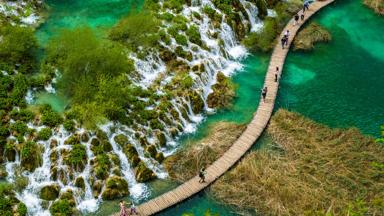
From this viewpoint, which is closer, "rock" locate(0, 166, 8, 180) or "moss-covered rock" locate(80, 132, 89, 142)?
"rock" locate(0, 166, 8, 180)

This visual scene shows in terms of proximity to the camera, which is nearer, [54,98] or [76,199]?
[76,199]

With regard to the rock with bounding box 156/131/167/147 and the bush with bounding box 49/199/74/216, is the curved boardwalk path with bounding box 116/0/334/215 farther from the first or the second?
the bush with bounding box 49/199/74/216

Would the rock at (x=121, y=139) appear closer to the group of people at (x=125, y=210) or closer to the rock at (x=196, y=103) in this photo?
the group of people at (x=125, y=210)

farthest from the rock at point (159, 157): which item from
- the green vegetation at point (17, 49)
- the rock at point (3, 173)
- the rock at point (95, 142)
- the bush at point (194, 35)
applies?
the bush at point (194, 35)

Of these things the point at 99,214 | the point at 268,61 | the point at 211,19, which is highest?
the point at 211,19

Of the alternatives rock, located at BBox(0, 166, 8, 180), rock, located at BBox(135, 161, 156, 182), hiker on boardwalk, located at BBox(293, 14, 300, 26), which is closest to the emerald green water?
rock, located at BBox(135, 161, 156, 182)

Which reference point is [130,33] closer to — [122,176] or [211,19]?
[211,19]

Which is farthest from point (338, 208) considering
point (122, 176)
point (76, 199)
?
point (76, 199)
